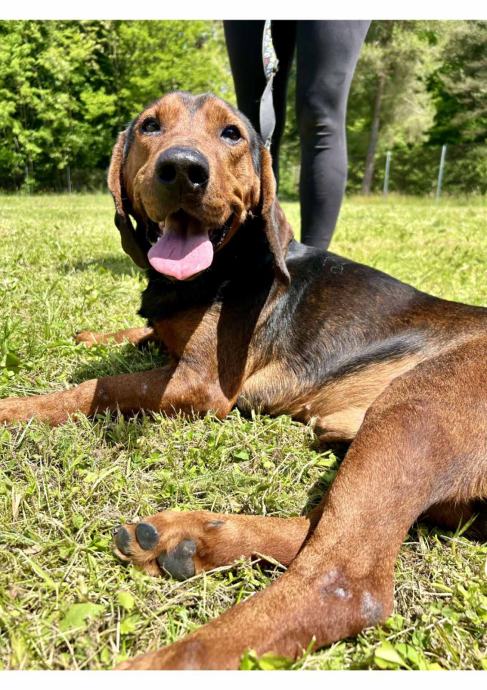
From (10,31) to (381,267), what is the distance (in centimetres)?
941

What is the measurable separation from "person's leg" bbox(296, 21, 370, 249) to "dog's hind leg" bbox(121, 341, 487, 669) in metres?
2.55

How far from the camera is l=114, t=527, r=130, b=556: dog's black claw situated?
2016 millimetres

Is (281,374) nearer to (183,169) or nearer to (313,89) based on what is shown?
(183,169)

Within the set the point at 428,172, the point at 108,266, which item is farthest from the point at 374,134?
the point at 108,266

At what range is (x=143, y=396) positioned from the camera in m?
3.00

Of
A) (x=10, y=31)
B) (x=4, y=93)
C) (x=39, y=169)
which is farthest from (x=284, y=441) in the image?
(x=39, y=169)

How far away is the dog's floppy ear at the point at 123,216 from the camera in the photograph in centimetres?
312

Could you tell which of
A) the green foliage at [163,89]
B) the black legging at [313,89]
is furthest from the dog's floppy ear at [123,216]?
the green foliage at [163,89]

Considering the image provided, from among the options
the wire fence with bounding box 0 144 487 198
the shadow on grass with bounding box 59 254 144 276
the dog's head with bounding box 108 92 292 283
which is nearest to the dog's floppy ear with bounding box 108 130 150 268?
the dog's head with bounding box 108 92 292 283

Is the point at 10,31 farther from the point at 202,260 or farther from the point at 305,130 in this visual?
A: the point at 202,260

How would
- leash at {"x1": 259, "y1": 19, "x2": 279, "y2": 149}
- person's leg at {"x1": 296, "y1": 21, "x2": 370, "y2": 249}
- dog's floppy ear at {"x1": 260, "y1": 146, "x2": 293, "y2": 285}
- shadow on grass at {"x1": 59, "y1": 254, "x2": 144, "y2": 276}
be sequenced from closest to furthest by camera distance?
1. dog's floppy ear at {"x1": 260, "y1": 146, "x2": 293, "y2": 285}
2. leash at {"x1": 259, "y1": 19, "x2": 279, "y2": 149}
3. person's leg at {"x1": 296, "y1": 21, "x2": 370, "y2": 249}
4. shadow on grass at {"x1": 59, "y1": 254, "x2": 144, "y2": 276}

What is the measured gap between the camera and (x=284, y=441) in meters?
2.94

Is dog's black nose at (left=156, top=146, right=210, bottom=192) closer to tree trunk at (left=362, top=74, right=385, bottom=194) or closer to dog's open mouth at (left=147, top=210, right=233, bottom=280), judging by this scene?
dog's open mouth at (left=147, top=210, right=233, bottom=280)

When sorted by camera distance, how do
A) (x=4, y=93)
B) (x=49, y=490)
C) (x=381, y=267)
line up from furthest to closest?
(x=4, y=93) → (x=381, y=267) → (x=49, y=490)
